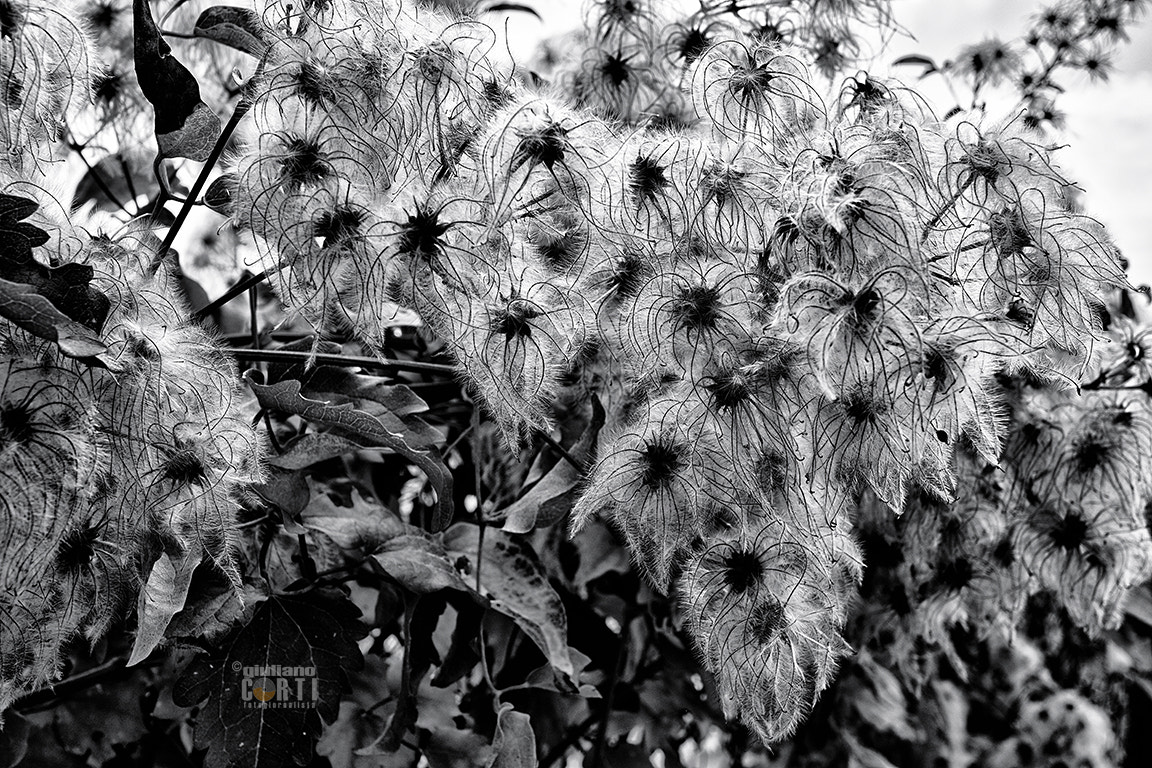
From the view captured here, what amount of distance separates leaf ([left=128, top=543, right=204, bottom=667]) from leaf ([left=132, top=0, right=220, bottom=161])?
0.39 meters

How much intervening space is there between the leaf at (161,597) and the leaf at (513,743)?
1.16 ft

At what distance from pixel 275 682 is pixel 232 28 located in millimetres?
627

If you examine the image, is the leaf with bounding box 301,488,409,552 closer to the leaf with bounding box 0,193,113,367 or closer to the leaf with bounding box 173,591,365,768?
the leaf with bounding box 173,591,365,768

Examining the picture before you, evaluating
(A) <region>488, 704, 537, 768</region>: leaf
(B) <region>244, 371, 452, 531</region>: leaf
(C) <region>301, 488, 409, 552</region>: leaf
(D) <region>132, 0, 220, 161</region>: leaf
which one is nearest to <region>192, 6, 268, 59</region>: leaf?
(D) <region>132, 0, 220, 161</region>: leaf

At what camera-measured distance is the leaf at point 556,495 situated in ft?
3.38

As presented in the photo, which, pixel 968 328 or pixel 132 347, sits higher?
pixel 968 328

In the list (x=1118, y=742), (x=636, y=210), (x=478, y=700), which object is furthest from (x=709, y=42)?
(x=1118, y=742)

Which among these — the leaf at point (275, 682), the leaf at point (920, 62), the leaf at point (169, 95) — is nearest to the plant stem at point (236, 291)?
the leaf at point (169, 95)

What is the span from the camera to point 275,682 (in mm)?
968

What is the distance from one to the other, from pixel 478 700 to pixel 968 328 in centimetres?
80

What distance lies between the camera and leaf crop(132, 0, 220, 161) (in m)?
0.89

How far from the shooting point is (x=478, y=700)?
4.31 feet

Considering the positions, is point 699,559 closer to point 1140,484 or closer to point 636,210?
point 636,210

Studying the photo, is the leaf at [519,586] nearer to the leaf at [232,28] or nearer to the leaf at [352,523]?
the leaf at [352,523]
